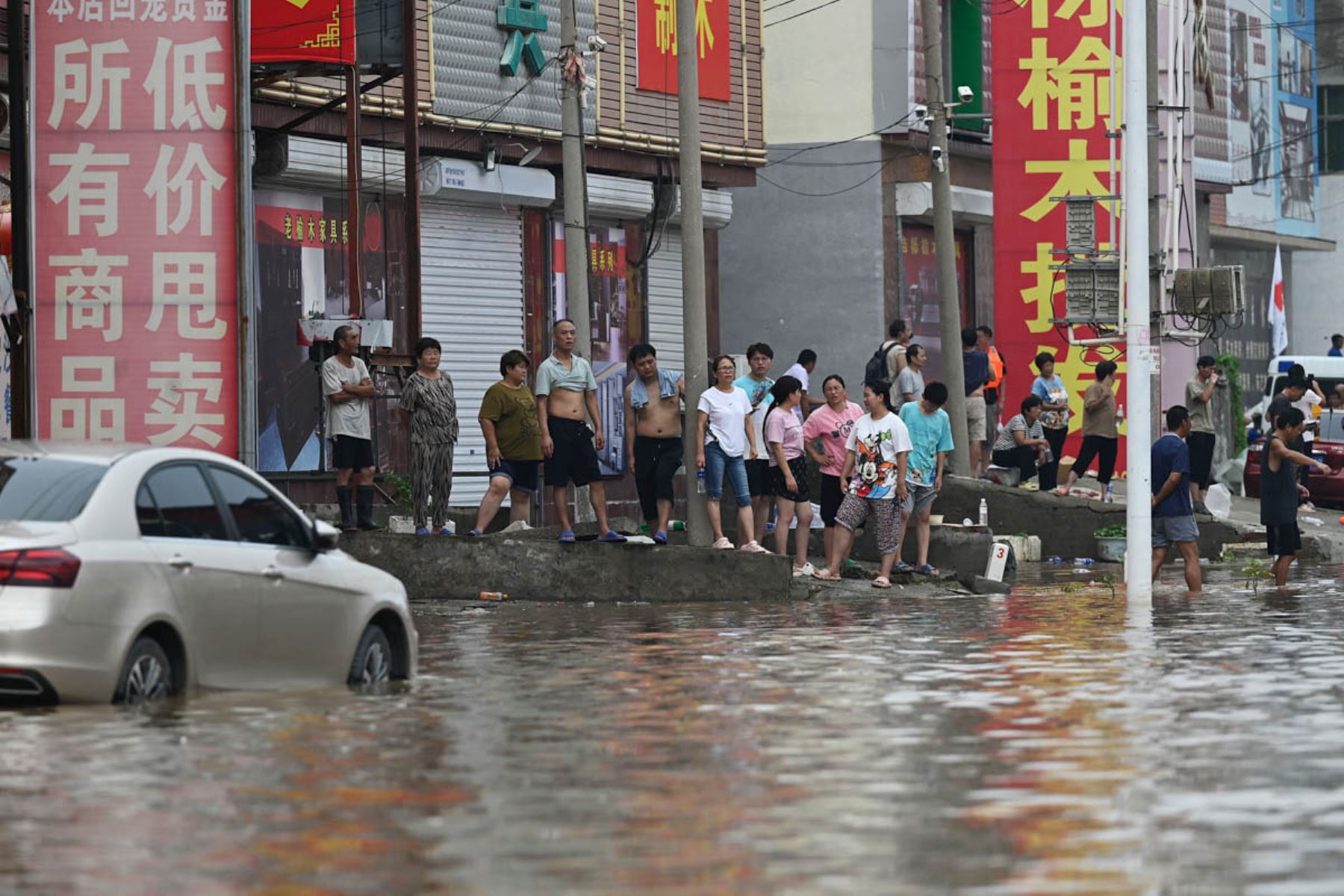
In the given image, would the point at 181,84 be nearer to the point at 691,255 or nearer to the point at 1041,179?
the point at 691,255

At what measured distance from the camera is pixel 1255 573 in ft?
77.2

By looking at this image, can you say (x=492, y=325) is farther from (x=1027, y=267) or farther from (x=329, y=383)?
(x=329, y=383)

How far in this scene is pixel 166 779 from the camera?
30.9 ft

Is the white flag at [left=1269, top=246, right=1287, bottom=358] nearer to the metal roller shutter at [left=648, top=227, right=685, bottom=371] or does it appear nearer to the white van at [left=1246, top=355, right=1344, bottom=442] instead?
the white van at [left=1246, top=355, right=1344, bottom=442]

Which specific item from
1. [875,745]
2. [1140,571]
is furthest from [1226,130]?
[875,745]

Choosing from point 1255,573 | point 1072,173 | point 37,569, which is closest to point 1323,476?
point 1072,173

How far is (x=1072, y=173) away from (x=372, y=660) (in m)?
20.9

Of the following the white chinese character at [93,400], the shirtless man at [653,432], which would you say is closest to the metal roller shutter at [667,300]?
the shirtless man at [653,432]

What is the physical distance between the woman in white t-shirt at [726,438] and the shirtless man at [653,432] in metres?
0.68

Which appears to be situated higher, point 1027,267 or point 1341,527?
point 1027,267

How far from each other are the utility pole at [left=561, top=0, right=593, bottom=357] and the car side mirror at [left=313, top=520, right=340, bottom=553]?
1172 cm

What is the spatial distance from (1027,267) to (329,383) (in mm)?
13373

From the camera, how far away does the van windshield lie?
435 inches

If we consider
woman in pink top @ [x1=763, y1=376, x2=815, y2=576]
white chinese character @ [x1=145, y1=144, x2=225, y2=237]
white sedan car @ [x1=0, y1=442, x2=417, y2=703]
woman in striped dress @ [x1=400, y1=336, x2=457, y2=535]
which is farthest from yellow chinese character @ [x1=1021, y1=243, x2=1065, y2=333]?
white sedan car @ [x1=0, y1=442, x2=417, y2=703]
